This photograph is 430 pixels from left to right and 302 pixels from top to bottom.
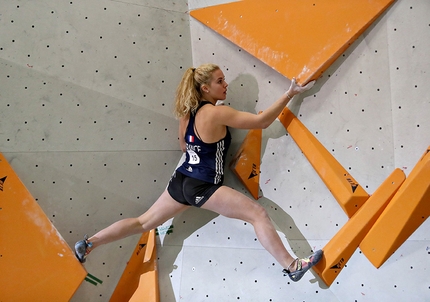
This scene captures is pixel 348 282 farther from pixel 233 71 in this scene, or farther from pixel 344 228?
pixel 233 71

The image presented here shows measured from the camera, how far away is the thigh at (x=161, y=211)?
2.08 metres

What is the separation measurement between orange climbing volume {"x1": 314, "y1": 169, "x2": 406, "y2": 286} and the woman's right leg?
740 millimetres

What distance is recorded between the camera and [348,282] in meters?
1.94

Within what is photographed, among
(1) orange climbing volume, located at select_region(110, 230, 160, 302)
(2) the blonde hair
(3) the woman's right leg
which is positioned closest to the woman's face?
(2) the blonde hair

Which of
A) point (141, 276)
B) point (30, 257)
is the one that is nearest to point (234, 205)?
point (141, 276)

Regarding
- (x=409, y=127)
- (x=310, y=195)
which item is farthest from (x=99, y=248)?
(x=409, y=127)

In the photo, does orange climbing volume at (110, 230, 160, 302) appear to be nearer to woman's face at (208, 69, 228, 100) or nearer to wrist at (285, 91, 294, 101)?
woman's face at (208, 69, 228, 100)

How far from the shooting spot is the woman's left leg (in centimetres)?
188

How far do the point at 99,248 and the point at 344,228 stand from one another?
1.28 meters

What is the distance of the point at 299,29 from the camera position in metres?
1.99

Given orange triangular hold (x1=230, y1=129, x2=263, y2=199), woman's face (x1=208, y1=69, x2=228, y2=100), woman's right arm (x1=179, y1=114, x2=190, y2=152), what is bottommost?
orange triangular hold (x1=230, y1=129, x2=263, y2=199)

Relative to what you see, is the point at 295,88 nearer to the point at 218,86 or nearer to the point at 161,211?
the point at 218,86

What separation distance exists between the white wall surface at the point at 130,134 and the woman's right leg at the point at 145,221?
0.16 m

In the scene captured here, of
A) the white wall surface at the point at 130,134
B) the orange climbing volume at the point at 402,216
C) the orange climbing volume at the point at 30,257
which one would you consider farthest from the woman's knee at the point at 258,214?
the orange climbing volume at the point at 30,257
